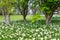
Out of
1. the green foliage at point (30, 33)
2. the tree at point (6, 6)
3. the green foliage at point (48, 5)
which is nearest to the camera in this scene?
the green foliage at point (30, 33)

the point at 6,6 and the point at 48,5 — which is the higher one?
the point at 48,5

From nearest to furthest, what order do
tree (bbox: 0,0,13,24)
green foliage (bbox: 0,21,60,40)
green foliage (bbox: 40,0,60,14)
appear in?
green foliage (bbox: 0,21,60,40) < green foliage (bbox: 40,0,60,14) < tree (bbox: 0,0,13,24)

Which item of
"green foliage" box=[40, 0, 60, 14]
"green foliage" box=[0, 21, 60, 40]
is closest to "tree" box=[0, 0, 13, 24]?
"green foliage" box=[40, 0, 60, 14]

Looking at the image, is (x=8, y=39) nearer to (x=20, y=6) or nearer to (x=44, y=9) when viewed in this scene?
(x=44, y=9)

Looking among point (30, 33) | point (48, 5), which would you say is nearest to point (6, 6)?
point (48, 5)

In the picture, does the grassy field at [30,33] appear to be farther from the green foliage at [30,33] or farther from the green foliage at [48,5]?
the green foliage at [48,5]

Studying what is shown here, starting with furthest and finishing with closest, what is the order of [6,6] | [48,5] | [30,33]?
[6,6], [48,5], [30,33]

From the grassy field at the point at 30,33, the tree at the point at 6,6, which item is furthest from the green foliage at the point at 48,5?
the tree at the point at 6,6

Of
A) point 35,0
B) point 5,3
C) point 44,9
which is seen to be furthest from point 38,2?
point 5,3

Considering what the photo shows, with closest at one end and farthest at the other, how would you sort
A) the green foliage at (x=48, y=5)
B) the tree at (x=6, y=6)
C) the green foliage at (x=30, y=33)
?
1. the green foliage at (x=30, y=33)
2. the green foliage at (x=48, y=5)
3. the tree at (x=6, y=6)

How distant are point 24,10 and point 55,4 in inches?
341

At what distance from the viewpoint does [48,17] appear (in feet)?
53.0

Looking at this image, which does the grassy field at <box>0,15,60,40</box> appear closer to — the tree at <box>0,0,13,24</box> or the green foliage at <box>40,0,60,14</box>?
the green foliage at <box>40,0,60,14</box>

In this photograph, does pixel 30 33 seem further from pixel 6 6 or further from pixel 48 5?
pixel 6 6
